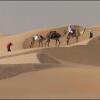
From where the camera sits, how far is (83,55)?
1059 inches

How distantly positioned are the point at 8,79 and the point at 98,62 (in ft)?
40.1

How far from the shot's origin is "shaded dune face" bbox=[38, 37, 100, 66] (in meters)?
25.5

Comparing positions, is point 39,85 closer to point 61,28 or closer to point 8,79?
point 8,79

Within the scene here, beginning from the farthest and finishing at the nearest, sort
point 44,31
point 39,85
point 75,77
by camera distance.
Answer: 1. point 44,31
2. point 75,77
3. point 39,85

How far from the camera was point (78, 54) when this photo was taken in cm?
2681

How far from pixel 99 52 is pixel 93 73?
1178cm

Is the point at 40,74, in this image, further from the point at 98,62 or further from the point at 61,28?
the point at 61,28

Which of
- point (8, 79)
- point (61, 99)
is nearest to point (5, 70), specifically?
point (8, 79)

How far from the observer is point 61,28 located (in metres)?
48.8

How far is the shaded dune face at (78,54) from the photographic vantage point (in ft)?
83.5

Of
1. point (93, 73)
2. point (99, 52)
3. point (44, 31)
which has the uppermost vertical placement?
point (93, 73)

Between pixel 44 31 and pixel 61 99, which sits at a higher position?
pixel 61 99

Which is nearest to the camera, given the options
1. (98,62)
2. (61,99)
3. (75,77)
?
(61,99)

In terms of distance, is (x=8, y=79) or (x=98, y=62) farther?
(x=98, y=62)
